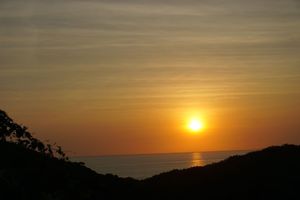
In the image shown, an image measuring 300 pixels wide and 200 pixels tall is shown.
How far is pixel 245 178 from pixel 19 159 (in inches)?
353

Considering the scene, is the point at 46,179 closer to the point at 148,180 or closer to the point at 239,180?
the point at 148,180

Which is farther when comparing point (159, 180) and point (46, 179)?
point (159, 180)

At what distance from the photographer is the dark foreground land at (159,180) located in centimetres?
2139

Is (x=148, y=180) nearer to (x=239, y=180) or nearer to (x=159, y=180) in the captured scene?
(x=159, y=180)

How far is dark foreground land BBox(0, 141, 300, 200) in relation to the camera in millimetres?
21391

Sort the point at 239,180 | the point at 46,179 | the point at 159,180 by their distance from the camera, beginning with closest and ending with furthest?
the point at 46,179, the point at 239,180, the point at 159,180

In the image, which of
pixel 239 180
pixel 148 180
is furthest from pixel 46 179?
pixel 239 180

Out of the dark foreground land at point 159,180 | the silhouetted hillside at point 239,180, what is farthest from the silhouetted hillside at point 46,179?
the silhouetted hillside at point 239,180

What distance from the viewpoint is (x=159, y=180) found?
938 inches

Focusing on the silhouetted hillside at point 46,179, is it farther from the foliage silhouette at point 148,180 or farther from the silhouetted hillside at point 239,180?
the silhouetted hillside at point 239,180

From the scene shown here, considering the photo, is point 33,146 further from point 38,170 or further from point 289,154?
point 289,154

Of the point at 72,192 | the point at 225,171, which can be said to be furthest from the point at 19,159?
the point at 225,171

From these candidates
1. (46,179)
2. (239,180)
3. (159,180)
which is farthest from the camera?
(159,180)

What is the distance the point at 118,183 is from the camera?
23.7 meters
